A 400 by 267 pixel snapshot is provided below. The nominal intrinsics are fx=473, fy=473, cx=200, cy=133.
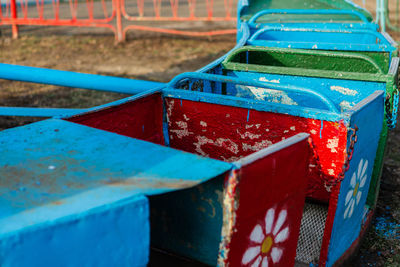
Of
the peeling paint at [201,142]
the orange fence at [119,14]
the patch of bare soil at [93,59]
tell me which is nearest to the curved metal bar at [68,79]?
the peeling paint at [201,142]

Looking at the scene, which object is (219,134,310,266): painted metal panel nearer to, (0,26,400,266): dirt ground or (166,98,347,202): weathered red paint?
(166,98,347,202): weathered red paint

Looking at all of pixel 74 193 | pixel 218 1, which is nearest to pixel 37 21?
pixel 218 1

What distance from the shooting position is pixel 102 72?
21.6 ft

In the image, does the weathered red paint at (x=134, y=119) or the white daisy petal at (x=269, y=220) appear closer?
the white daisy petal at (x=269, y=220)

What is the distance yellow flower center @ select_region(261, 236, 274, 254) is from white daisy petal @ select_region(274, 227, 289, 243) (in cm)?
3

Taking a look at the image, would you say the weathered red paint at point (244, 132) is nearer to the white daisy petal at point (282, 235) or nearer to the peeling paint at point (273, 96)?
the white daisy petal at point (282, 235)

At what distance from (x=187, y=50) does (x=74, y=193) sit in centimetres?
685

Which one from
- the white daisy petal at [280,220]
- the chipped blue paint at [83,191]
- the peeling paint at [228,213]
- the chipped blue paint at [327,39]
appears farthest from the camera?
the chipped blue paint at [327,39]

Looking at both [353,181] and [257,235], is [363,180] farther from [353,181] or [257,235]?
[257,235]

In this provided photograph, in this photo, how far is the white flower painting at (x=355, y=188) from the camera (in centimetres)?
219

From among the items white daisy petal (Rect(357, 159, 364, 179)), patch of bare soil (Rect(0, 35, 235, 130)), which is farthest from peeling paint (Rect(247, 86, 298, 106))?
patch of bare soil (Rect(0, 35, 235, 130))

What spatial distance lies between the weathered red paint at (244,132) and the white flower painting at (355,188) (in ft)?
0.34

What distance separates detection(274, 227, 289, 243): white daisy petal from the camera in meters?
1.65

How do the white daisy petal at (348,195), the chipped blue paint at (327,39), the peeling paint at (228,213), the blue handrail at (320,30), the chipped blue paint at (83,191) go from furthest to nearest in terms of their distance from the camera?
the blue handrail at (320,30), the chipped blue paint at (327,39), the white daisy petal at (348,195), the peeling paint at (228,213), the chipped blue paint at (83,191)
